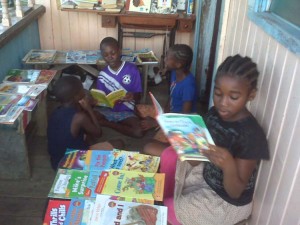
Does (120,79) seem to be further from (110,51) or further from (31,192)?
(31,192)

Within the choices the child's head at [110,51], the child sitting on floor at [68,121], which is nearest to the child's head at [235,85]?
the child sitting on floor at [68,121]

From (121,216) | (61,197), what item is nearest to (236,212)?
(121,216)

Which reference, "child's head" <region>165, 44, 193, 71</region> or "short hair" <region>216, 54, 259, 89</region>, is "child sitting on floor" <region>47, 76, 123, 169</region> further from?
"short hair" <region>216, 54, 259, 89</region>

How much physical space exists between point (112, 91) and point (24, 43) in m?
1.15

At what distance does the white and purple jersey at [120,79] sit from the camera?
3.04 metres

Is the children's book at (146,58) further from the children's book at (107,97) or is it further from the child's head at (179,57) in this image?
the child's head at (179,57)

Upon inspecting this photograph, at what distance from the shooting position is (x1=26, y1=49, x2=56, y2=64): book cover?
3.17 meters

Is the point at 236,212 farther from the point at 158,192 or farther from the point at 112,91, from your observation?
the point at 112,91

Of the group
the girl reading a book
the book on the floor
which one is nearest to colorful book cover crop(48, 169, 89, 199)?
the book on the floor

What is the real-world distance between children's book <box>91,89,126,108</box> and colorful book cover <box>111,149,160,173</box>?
1125 millimetres

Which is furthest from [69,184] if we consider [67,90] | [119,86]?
[119,86]

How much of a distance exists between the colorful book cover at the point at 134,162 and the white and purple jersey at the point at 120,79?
131cm

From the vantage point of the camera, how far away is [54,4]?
3.87 metres

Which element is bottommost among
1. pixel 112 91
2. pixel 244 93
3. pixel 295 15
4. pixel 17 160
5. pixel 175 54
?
pixel 17 160
